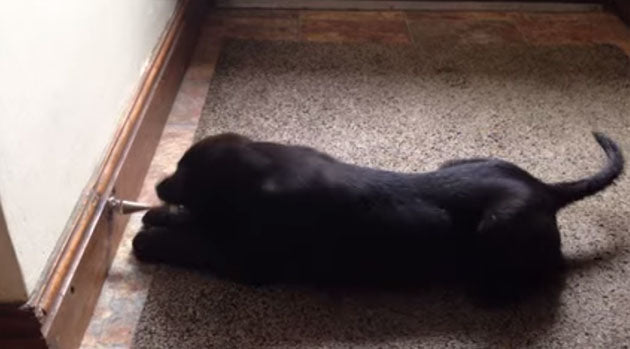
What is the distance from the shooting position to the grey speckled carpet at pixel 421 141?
1.17m

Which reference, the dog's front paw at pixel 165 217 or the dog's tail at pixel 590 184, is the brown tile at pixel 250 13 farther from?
the dog's tail at pixel 590 184

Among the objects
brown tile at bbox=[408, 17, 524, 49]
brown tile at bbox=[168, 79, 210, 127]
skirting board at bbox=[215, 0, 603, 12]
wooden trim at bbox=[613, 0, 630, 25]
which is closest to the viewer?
brown tile at bbox=[168, 79, 210, 127]

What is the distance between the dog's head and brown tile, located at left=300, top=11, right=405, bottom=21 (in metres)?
1.16

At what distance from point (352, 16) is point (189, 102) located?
0.77 meters

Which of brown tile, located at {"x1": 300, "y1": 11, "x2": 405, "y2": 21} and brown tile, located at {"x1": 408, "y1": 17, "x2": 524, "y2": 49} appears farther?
brown tile, located at {"x1": 300, "y1": 11, "x2": 405, "y2": 21}

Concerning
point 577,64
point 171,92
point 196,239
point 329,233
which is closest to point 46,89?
point 196,239

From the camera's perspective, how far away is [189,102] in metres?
1.80

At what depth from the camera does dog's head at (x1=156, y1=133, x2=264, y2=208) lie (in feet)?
3.86

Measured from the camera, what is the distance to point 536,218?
1154mm

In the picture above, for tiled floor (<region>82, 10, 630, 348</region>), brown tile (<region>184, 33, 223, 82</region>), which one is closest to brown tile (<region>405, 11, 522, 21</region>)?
tiled floor (<region>82, 10, 630, 348</region>)

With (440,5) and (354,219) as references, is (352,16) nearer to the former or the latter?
(440,5)

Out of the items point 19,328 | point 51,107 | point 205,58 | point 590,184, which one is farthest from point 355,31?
point 19,328

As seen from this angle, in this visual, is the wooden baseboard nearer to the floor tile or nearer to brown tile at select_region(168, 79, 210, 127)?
brown tile at select_region(168, 79, 210, 127)

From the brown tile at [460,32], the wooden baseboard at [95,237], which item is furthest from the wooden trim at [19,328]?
the brown tile at [460,32]
